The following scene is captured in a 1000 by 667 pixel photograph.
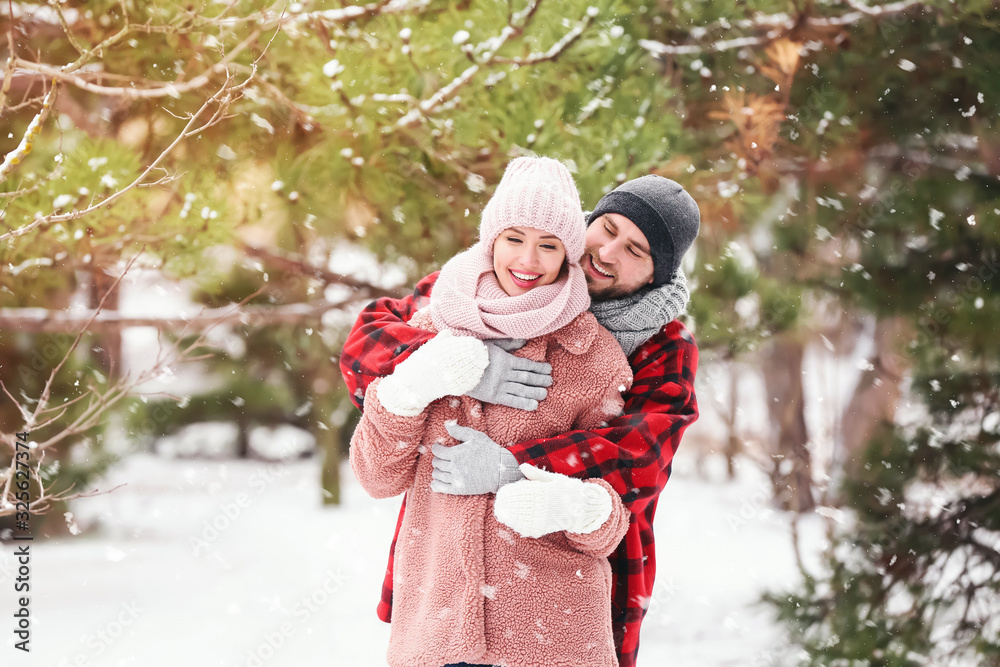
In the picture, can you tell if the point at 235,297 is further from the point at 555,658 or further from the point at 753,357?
the point at 753,357

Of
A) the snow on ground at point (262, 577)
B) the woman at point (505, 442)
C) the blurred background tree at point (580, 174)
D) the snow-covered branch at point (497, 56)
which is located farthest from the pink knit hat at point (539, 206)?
the snow on ground at point (262, 577)

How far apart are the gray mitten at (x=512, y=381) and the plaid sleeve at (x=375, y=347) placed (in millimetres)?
186

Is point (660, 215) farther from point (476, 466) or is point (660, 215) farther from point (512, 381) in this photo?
point (476, 466)

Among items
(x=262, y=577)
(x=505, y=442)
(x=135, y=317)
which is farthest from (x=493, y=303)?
(x=262, y=577)

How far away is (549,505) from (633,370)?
368 mm

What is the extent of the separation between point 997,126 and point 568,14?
2.22 m

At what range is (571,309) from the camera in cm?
132

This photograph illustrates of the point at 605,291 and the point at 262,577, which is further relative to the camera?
the point at 262,577

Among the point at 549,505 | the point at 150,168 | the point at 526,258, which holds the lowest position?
the point at 549,505

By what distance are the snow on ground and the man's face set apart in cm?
225

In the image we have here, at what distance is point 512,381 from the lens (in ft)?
4.24

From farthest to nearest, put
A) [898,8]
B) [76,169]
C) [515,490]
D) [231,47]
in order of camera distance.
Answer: [898,8]
[231,47]
[76,169]
[515,490]

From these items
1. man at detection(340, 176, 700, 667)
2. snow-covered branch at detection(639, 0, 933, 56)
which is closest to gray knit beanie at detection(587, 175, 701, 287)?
man at detection(340, 176, 700, 667)

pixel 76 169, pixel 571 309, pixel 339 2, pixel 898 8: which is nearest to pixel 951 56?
pixel 898 8
